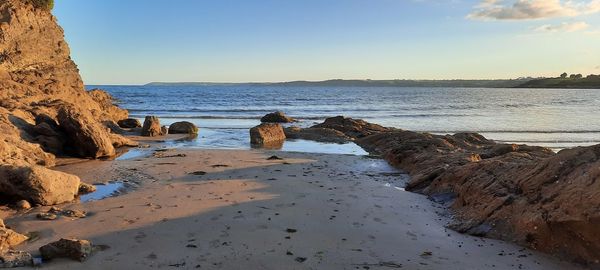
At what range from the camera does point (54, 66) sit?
22.2 meters

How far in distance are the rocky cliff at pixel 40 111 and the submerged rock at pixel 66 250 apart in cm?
288

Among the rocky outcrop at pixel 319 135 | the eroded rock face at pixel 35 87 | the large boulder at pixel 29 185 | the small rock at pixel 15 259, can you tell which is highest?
the eroded rock face at pixel 35 87

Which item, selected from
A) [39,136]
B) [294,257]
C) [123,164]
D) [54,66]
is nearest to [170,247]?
[294,257]

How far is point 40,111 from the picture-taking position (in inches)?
599

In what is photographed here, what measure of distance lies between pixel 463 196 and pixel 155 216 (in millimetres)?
4901

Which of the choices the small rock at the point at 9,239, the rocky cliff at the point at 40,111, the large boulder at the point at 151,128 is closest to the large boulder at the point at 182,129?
the large boulder at the point at 151,128

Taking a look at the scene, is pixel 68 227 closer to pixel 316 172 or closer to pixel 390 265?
pixel 390 265

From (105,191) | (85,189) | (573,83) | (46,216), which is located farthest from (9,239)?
(573,83)

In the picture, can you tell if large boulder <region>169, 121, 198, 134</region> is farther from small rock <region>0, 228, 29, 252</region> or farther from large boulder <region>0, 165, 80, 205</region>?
small rock <region>0, 228, 29, 252</region>

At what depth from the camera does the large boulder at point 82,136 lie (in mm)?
13219

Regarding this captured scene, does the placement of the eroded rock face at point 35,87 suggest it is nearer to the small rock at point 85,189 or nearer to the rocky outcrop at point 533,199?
the small rock at point 85,189

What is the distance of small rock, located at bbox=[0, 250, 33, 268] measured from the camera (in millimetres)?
4863

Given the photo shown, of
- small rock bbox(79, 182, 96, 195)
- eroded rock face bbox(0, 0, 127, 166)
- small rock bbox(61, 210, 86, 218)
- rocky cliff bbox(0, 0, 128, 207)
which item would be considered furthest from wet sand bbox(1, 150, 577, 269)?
eroded rock face bbox(0, 0, 127, 166)

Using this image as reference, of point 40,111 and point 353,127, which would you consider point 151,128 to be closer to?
point 40,111
